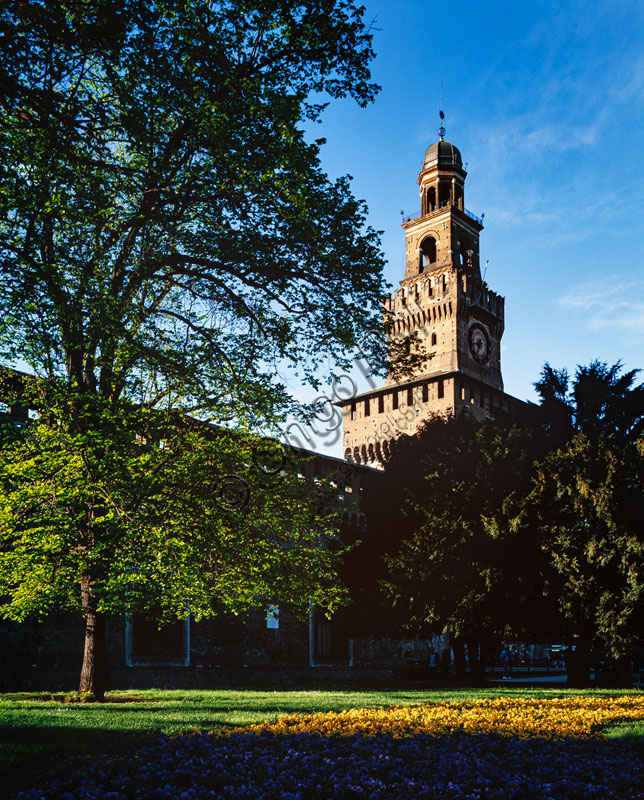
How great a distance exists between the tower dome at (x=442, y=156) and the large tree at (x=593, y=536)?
5040 centimetres

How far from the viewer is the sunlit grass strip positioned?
897 centimetres

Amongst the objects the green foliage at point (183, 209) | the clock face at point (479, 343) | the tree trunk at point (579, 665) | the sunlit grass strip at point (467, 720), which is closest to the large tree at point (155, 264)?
the green foliage at point (183, 209)

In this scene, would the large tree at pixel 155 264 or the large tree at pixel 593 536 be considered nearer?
the large tree at pixel 155 264

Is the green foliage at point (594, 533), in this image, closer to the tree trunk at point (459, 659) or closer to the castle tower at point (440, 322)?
the tree trunk at point (459, 659)

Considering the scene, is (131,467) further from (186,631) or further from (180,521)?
(186,631)

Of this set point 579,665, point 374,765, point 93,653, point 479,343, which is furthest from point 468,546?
point 479,343

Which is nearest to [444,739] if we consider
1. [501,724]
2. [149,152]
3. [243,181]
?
[501,724]

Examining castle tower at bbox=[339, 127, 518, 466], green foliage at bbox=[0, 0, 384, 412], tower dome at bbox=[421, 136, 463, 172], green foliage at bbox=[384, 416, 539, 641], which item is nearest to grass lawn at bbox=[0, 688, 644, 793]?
green foliage at bbox=[0, 0, 384, 412]

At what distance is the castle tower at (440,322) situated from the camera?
59344 millimetres

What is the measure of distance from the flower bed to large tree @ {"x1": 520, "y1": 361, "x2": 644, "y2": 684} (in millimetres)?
13129

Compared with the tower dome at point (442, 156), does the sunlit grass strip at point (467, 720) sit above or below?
below

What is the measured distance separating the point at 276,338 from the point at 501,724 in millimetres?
9065

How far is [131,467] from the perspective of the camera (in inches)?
536

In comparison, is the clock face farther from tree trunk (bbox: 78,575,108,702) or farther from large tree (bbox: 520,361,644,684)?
tree trunk (bbox: 78,575,108,702)
